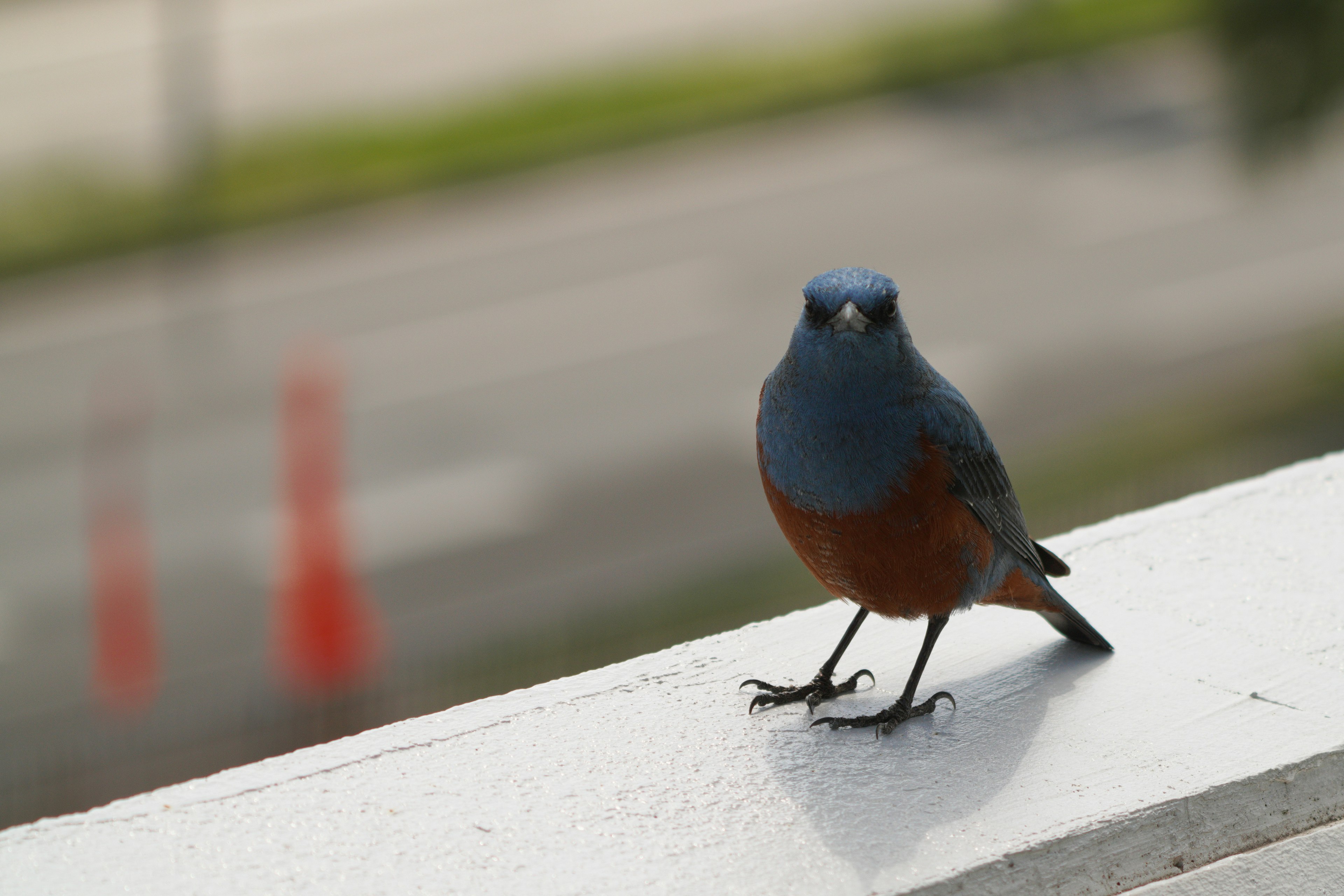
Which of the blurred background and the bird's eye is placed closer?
the bird's eye

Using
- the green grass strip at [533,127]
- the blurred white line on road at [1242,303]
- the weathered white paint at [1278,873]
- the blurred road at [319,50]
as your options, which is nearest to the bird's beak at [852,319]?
the weathered white paint at [1278,873]

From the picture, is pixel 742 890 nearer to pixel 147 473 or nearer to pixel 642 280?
pixel 147 473

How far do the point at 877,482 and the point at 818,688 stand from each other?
0.42 metres

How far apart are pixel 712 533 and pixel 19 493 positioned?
4.78 m

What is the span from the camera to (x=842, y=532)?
8.77ft

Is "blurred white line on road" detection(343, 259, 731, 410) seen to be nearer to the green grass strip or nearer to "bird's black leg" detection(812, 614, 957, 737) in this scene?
the green grass strip

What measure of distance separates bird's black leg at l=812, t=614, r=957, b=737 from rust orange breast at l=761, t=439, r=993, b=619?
0.37 ft

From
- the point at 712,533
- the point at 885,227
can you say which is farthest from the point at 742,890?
the point at 885,227

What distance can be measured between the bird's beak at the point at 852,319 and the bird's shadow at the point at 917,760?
0.71m

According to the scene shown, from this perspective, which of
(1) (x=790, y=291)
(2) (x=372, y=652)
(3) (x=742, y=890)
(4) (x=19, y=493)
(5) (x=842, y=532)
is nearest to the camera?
(3) (x=742, y=890)

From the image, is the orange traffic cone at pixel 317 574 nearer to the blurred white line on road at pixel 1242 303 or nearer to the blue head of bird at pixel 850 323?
the blue head of bird at pixel 850 323

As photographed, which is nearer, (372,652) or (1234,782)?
(1234,782)

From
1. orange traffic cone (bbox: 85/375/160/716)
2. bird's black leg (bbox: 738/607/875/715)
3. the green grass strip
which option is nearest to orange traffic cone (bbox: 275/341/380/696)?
orange traffic cone (bbox: 85/375/160/716)

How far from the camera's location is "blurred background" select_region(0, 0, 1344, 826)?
8352 mm
